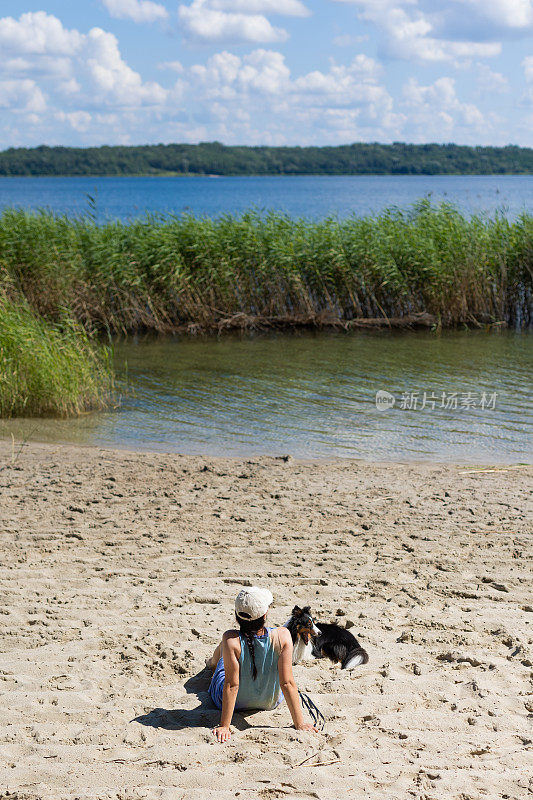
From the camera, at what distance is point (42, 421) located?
10.9 metres

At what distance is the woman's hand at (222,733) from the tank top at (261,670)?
0.76 feet

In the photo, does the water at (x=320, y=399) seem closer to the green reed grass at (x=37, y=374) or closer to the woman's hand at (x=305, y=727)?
the green reed grass at (x=37, y=374)

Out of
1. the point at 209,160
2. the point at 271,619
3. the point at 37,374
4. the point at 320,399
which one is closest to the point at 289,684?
the point at 271,619

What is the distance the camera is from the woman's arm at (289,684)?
3.70 meters

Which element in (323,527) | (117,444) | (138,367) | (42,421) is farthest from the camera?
(138,367)

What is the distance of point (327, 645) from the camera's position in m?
Answer: 4.39

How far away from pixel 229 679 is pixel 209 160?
14770 centimetres

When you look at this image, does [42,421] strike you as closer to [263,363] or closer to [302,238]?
[263,363]

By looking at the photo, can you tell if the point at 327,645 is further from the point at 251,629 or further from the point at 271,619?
the point at 251,629

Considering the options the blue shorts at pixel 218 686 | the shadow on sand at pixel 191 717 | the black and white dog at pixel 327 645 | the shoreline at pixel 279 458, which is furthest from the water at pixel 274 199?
the shadow on sand at pixel 191 717

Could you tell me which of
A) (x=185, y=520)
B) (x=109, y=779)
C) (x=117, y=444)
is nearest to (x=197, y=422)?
(x=117, y=444)

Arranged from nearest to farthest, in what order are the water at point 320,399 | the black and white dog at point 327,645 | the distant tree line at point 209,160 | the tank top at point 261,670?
1. the tank top at point 261,670
2. the black and white dog at point 327,645
3. the water at point 320,399
4. the distant tree line at point 209,160

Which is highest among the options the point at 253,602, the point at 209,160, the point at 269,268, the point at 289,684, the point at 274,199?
the point at 209,160

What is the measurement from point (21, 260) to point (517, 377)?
11048mm
